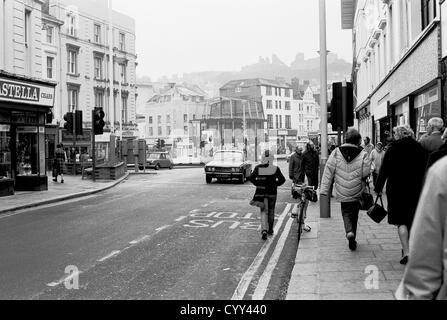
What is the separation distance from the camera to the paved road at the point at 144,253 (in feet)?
20.5

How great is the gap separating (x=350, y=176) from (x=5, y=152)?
14251mm

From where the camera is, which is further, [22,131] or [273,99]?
[273,99]

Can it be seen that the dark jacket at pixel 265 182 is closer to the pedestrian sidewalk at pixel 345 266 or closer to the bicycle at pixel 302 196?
the bicycle at pixel 302 196

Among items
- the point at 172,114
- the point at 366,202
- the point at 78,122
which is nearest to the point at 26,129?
the point at 78,122

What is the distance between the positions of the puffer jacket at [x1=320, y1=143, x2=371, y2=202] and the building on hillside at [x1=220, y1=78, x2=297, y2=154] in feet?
322

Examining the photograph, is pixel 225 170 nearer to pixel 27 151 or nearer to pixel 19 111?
pixel 27 151

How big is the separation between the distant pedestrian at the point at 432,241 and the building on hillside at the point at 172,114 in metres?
97.0

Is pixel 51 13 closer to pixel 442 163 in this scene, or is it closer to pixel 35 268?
pixel 35 268

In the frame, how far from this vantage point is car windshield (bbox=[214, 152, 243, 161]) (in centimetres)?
2619

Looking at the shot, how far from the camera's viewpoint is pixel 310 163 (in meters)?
14.1

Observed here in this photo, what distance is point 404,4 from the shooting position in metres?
19.5

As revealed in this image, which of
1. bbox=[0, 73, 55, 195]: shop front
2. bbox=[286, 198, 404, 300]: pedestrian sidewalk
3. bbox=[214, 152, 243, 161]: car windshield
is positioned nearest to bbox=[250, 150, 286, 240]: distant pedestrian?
bbox=[286, 198, 404, 300]: pedestrian sidewalk

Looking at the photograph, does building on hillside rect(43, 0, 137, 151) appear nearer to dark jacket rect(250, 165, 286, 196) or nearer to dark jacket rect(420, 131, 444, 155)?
dark jacket rect(250, 165, 286, 196)
